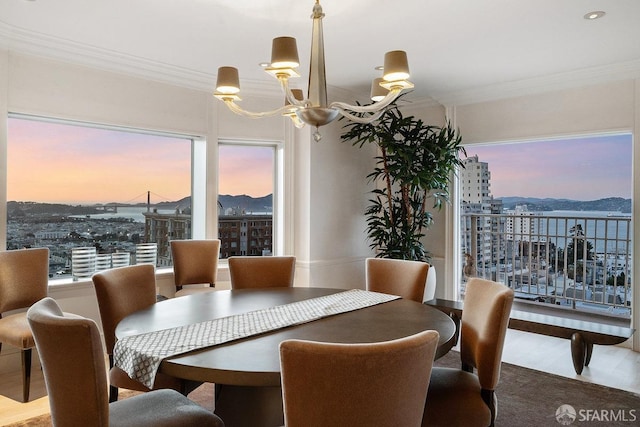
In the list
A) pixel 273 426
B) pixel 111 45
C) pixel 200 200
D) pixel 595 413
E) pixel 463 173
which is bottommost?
pixel 595 413

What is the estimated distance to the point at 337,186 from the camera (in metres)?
4.84

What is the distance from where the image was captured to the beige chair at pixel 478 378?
5.58 feet

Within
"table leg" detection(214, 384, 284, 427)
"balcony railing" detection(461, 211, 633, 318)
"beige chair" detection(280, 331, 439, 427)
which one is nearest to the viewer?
"beige chair" detection(280, 331, 439, 427)

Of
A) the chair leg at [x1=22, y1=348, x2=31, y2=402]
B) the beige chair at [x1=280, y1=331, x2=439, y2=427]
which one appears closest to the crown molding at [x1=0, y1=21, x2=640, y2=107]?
the chair leg at [x1=22, y1=348, x2=31, y2=402]

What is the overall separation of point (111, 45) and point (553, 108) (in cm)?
401

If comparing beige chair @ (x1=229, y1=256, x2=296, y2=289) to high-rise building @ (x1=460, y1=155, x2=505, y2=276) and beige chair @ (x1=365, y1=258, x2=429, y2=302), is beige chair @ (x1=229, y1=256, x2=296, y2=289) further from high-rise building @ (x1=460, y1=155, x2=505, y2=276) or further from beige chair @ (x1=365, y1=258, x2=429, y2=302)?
high-rise building @ (x1=460, y1=155, x2=505, y2=276)

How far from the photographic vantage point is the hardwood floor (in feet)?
9.11

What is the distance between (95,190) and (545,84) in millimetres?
4350

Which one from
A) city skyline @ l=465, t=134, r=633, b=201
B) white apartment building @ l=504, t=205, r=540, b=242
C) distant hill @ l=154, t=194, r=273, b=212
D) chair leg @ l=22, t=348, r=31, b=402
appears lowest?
chair leg @ l=22, t=348, r=31, b=402

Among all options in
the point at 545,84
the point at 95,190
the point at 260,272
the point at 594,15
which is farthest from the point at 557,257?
the point at 95,190

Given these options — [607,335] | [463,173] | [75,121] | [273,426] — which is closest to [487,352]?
[273,426]

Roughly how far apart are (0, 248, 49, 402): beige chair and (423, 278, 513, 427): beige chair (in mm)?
2538

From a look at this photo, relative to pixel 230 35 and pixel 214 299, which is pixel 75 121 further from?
pixel 214 299

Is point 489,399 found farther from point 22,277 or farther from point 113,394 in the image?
point 22,277
